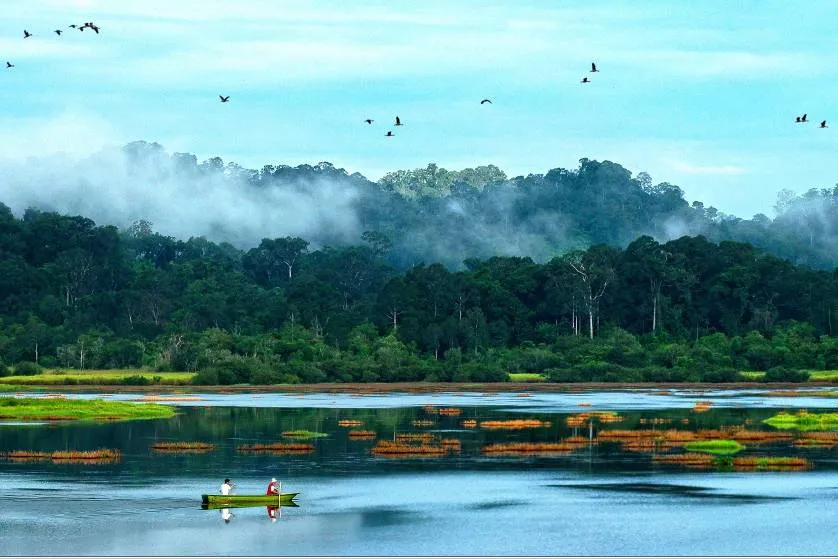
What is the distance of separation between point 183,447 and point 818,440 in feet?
106

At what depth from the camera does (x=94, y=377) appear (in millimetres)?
132875

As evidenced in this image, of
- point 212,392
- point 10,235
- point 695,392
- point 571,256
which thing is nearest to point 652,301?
point 571,256

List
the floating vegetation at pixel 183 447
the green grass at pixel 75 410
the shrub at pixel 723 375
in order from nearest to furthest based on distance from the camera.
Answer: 1. the floating vegetation at pixel 183 447
2. the green grass at pixel 75 410
3. the shrub at pixel 723 375

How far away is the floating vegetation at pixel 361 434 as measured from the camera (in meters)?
74.9

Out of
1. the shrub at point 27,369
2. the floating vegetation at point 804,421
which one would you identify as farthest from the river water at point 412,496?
the shrub at point 27,369

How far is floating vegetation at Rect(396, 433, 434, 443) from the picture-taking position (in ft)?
237

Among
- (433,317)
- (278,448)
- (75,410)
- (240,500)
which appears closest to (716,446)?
(278,448)

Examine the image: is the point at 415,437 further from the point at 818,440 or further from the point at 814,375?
the point at 814,375

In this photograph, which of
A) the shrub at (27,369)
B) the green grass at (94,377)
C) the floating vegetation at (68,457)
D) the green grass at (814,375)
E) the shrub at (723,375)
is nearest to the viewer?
the floating vegetation at (68,457)

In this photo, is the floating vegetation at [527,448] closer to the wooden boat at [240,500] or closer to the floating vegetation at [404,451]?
the floating vegetation at [404,451]

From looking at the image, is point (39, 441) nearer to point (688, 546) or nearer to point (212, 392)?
point (688, 546)

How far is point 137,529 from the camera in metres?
45.0

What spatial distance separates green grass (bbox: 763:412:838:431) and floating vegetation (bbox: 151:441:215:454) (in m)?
32.7

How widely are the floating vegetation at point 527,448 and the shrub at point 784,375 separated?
229ft
